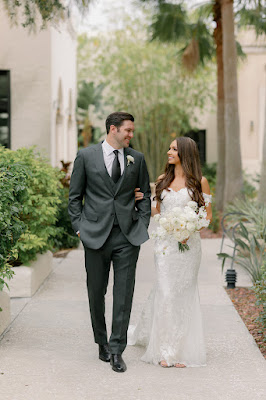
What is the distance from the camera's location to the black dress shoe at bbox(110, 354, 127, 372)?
5.58 meters

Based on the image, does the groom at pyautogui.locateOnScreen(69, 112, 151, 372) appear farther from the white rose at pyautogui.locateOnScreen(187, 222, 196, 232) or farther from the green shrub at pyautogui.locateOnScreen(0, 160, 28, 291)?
the green shrub at pyautogui.locateOnScreen(0, 160, 28, 291)

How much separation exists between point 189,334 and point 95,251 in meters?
1.01

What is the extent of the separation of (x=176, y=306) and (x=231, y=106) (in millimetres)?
12778

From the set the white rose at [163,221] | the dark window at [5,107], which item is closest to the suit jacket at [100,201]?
the white rose at [163,221]

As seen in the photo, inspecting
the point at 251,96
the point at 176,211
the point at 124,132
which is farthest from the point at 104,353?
the point at 251,96

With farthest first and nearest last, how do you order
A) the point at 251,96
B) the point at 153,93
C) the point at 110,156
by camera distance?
the point at 153,93, the point at 251,96, the point at 110,156

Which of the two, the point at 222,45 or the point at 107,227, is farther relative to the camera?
the point at 222,45

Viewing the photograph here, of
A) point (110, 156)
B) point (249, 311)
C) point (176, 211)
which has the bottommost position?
point (249, 311)

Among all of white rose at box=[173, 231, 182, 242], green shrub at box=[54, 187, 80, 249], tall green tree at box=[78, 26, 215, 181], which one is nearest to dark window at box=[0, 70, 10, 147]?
green shrub at box=[54, 187, 80, 249]

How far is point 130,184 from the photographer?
578 cm

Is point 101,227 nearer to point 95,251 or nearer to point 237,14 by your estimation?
point 95,251

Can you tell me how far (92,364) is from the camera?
19.0ft

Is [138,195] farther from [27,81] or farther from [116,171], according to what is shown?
[27,81]

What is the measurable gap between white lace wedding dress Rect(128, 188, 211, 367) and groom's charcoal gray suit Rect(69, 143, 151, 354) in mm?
263
